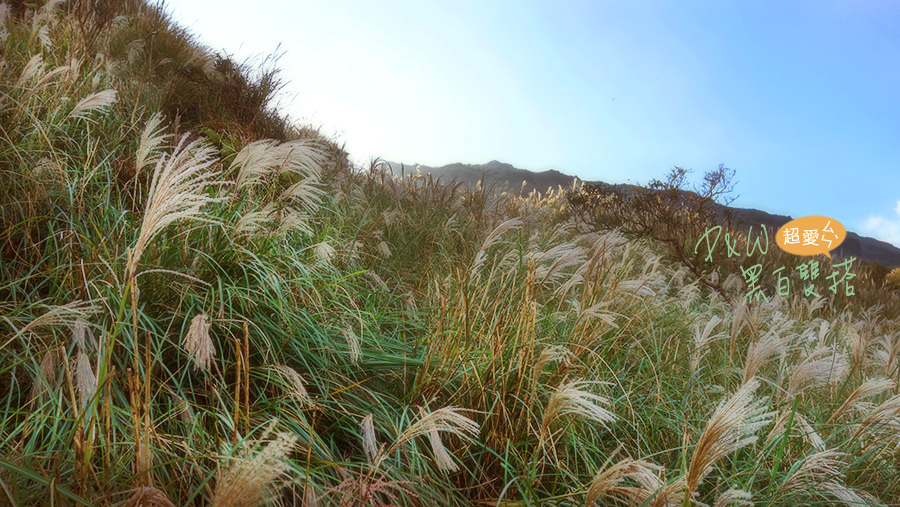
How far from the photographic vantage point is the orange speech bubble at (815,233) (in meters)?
6.45

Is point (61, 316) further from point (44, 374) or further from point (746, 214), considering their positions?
point (746, 214)

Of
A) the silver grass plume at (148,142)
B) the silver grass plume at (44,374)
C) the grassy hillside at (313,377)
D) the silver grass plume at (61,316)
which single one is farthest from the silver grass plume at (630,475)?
the silver grass plume at (148,142)

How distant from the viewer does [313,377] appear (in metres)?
1.90

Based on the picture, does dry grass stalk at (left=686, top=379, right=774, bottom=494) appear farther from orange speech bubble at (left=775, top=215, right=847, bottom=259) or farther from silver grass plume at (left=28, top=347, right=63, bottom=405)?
orange speech bubble at (left=775, top=215, right=847, bottom=259)

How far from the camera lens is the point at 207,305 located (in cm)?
212

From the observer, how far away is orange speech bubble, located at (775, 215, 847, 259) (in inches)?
254

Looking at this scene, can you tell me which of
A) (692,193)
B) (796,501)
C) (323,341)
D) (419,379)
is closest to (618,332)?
(796,501)

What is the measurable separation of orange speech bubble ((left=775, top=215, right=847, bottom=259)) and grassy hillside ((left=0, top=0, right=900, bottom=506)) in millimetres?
3711

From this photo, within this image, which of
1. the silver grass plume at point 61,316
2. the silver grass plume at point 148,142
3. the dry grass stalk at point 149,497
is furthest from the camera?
the silver grass plume at point 148,142

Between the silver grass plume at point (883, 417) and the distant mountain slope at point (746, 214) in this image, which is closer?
the silver grass plume at point (883, 417)

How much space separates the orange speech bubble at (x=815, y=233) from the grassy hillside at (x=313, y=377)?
3.71 metres

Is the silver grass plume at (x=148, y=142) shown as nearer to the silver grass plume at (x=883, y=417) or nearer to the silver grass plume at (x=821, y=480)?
the silver grass plume at (x=821, y=480)

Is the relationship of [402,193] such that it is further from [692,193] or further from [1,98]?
[692,193]

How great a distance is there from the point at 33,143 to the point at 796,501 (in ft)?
13.0
